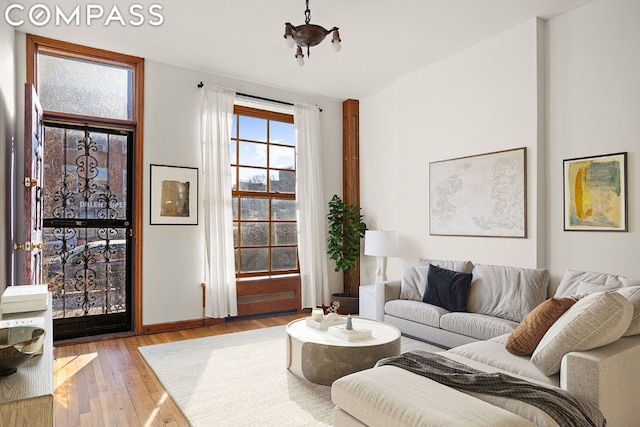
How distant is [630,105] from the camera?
3.26 meters

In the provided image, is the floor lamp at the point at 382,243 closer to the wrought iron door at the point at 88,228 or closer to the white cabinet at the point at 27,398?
the wrought iron door at the point at 88,228

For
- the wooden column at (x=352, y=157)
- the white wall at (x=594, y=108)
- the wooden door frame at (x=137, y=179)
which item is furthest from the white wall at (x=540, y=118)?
the wooden door frame at (x=137, y=179)

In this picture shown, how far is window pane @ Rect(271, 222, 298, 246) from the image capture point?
225 inches

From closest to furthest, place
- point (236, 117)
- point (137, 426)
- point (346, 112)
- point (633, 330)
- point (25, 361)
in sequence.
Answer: point (25, 361), point (633, 330), point (137, 426), point (236, 117), point (346, 112)

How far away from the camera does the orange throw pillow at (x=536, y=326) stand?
2404mm

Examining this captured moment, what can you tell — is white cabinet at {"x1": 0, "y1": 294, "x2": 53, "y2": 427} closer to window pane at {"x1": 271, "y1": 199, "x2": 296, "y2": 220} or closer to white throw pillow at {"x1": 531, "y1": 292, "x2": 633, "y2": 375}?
white throw pillow at {"x1": 531, "y1": 292, "x2": 633, "y2": 375}

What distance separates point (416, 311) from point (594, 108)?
239cm

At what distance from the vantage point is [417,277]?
450 centimetres

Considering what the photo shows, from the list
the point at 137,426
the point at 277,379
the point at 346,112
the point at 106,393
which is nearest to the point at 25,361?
the point at 137,426

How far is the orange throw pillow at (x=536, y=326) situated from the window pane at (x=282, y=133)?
4.11 metres

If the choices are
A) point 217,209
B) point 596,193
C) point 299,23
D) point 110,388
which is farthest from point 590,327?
point 217,209

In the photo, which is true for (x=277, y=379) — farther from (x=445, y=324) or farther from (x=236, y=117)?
(x=236, y=117)

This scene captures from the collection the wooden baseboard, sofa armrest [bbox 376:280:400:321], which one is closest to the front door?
the wooden baseboard

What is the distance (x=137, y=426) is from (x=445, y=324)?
103 inches
